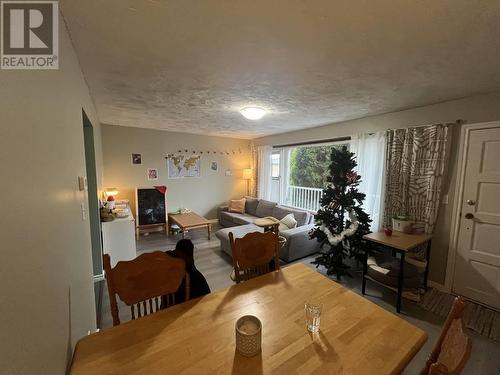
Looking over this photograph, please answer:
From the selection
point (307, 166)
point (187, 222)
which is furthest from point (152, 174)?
point (307, 166)

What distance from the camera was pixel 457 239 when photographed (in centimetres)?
257

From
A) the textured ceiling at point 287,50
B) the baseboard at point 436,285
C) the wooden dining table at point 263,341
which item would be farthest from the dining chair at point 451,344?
the baseboard at point 436,285

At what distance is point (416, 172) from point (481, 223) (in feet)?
2.70

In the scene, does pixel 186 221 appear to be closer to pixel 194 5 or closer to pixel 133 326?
pixel 133 326

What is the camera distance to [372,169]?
3.31m

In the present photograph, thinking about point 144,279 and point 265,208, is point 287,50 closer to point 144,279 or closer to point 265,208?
point 144,279

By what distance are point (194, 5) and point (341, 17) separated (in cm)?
79

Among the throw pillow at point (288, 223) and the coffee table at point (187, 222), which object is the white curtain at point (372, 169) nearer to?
the throw pillow at point (288, 223)

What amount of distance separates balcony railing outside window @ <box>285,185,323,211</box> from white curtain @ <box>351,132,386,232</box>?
135cm

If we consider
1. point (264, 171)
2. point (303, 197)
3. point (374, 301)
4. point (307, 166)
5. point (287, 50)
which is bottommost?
point (374, 301)

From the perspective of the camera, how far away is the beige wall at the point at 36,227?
58 centimetres

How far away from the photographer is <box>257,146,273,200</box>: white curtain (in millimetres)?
5516

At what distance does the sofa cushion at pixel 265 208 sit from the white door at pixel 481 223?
3041 millimetres

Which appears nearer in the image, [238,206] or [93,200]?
[93,200]
